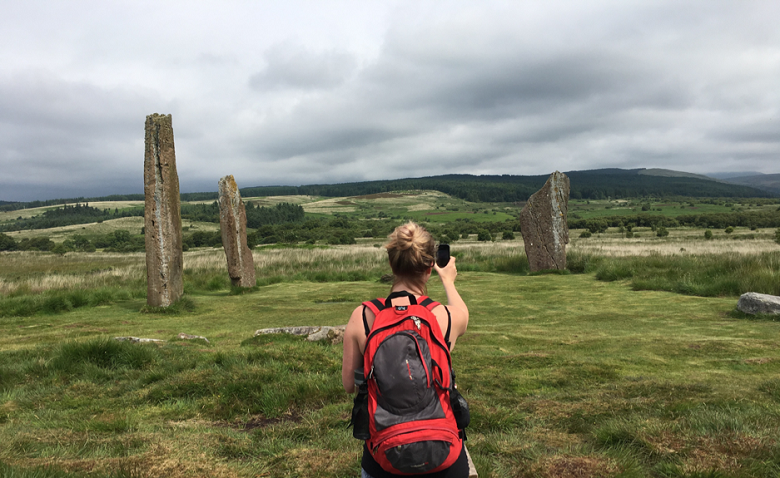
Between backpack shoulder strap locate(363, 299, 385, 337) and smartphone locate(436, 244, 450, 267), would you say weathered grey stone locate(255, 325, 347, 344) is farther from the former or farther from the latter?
backpack shoulder strap locate(363, 299, 385, 337)

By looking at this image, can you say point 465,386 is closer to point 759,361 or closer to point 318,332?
point 318,332

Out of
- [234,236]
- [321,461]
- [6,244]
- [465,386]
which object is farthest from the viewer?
[6,244]

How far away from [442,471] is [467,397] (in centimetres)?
282

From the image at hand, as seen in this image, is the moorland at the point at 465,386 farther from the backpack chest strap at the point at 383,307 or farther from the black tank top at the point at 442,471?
Result: the backpack chest strap at the point at 383,307

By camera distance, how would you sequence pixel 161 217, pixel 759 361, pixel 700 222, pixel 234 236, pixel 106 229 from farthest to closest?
1. pixel 106 229
2. pixel 700 222
3. pixel 234 236
4. pixel 161 217
5. pixel 759 361

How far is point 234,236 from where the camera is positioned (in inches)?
619

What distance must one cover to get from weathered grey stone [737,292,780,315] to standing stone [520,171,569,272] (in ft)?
28.4

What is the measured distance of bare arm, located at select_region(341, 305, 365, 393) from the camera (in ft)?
8.13

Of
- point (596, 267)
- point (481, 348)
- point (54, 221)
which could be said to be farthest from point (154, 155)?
point (54, 221)

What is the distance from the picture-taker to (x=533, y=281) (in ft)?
49.8

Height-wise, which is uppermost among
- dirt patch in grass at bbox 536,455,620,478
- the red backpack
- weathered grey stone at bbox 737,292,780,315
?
the red backpack

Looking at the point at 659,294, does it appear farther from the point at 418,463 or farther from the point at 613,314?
the point at 418,463

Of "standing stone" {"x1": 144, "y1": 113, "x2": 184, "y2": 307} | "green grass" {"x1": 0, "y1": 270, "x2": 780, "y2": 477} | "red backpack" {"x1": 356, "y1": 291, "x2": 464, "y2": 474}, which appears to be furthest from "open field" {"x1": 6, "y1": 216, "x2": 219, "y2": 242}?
"red backpack" {"x1": 356, "y1": 291, "x2": 464, "y2": 474}

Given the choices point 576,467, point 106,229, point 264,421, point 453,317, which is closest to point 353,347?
point 453,317
